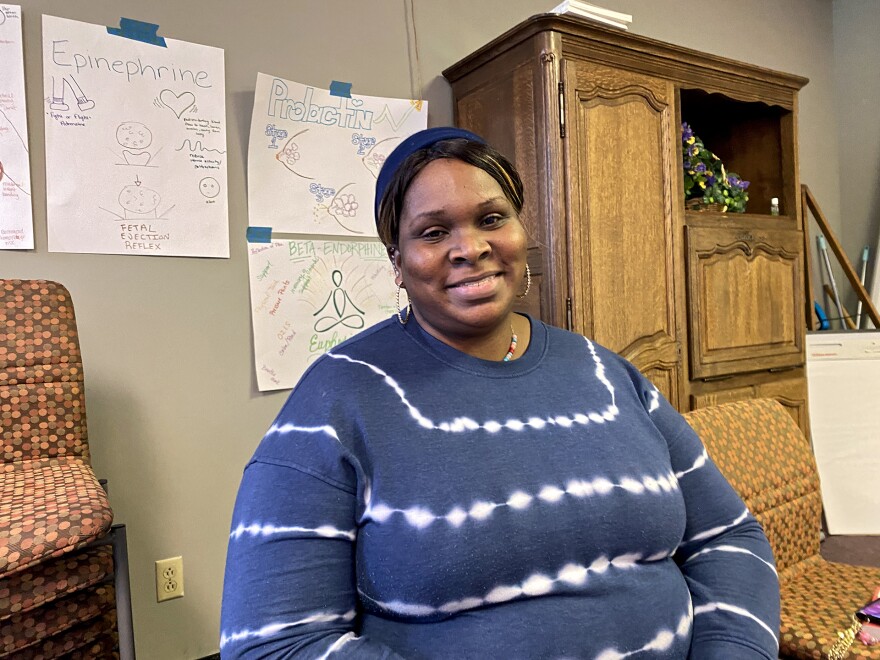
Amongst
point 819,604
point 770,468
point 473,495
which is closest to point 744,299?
point 770,468

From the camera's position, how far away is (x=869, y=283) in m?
3.40

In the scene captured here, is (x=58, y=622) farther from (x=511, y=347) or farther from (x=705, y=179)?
(x=705, y=179)

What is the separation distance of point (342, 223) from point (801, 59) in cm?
282

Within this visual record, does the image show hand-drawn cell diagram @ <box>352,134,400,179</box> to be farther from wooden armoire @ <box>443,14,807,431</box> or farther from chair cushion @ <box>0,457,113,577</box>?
chair cushion @ <box>0,457,113,577</box>

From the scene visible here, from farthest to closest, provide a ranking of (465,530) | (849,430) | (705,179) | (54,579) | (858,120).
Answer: (858,120), (849,430), (705,179), (54,579), (465,530)

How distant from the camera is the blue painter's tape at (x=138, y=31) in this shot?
175 cm

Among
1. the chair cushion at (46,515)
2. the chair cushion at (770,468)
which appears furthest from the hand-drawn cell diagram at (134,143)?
A: the chair cushion at (770,468)

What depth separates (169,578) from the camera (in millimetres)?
1797

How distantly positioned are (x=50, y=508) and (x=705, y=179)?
88.4 inches

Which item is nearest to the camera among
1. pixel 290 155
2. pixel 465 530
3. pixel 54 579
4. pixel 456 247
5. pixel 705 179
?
pixel 465 530

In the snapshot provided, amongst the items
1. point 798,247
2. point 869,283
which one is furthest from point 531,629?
point 869,283

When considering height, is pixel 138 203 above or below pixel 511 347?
above

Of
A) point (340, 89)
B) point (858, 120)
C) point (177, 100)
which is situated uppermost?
point (858, 120)

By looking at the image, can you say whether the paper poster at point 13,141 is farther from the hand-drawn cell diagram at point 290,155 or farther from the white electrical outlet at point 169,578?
the white electrical outlet at point 169,578
